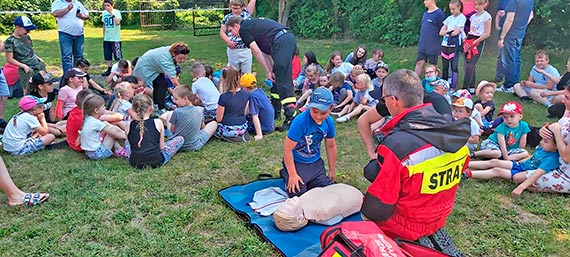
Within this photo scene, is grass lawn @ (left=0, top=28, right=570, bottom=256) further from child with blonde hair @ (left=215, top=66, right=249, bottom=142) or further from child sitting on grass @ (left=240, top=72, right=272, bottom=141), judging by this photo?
child sitting on grass @ (left=240, top=72, right=272, bottom=141)

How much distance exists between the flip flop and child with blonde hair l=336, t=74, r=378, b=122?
3.89 m

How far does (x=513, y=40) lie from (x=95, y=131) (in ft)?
22.2

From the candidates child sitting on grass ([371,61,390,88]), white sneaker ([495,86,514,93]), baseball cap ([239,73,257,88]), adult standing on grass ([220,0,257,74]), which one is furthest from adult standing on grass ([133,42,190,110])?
white sneaker ([495,86,514,93])

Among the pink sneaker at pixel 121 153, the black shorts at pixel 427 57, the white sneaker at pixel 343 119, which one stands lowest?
the pink sneaker at pixel 121 153

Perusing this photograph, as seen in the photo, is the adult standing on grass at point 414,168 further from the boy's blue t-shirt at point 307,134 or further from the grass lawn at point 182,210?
the boy's blue t-shirt at point 307,134

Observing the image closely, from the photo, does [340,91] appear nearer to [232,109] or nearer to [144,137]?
[232,109]

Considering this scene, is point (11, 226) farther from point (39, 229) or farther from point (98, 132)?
point (98, 132)

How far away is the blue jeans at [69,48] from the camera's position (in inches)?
324

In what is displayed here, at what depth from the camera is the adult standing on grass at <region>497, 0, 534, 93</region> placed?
7836 mm

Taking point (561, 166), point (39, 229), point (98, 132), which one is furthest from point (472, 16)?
point (39, 229)

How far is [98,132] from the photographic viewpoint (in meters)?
5.14

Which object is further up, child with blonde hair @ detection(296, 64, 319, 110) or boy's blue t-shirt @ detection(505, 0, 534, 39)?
boy's blue t-shirt @ detection(505, 0, 534, 39)

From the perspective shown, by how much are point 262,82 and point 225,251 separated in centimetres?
598

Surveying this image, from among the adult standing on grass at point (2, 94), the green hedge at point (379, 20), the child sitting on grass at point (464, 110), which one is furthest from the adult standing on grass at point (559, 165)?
the green hedge at point (379, 20)
